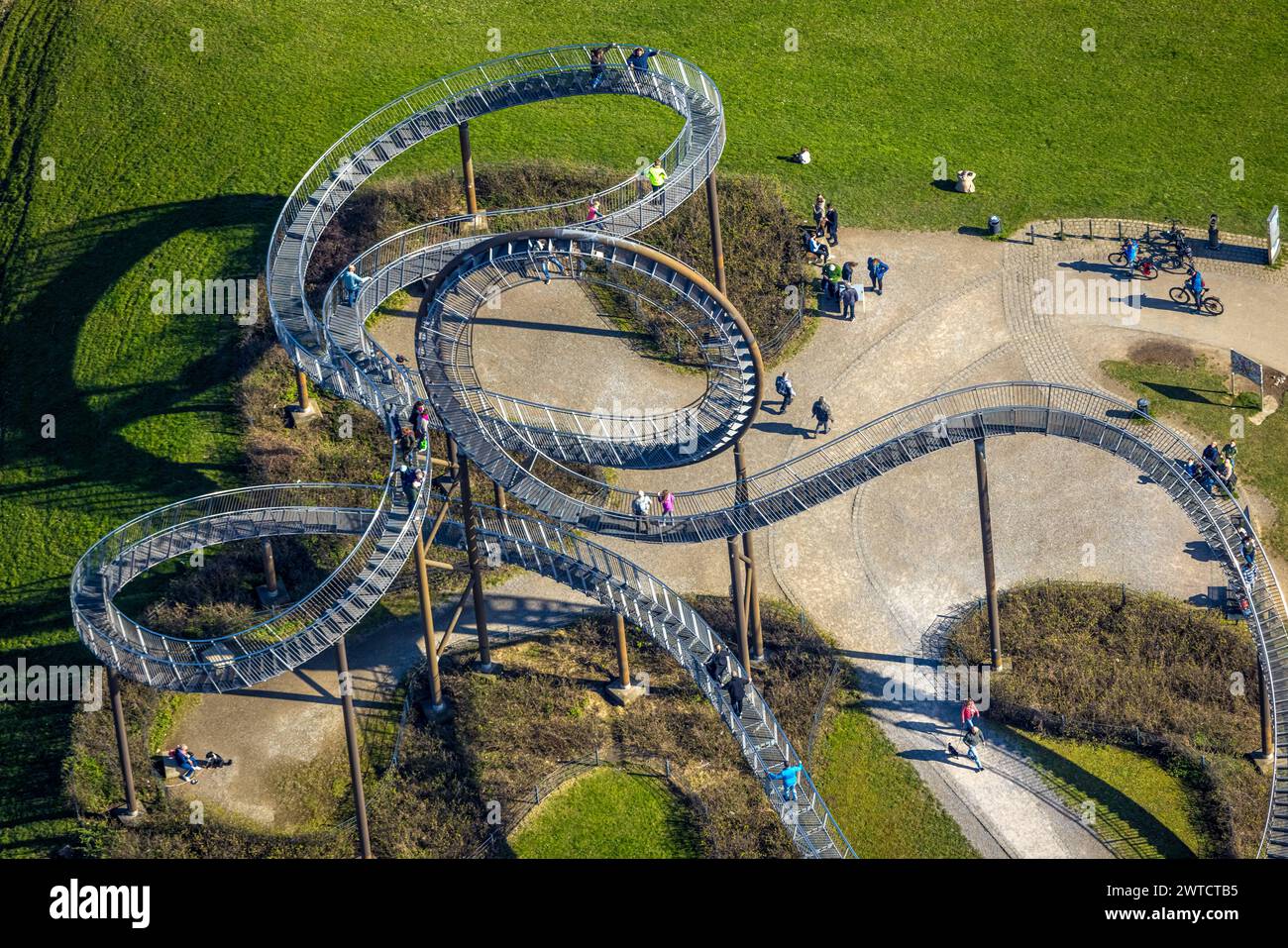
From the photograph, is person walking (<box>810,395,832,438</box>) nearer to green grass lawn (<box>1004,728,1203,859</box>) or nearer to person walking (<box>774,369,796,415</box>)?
person walking (<box>774,369,796,415</box>)

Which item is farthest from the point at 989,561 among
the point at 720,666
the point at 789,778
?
the point at 789,778

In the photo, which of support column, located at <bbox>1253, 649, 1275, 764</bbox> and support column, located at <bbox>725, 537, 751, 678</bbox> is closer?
support column, located at <bbox>1253, 649, 1275, 764</bbox>

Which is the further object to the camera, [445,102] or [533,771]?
[445,102]

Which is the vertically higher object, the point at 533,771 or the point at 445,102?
the point at 445,102

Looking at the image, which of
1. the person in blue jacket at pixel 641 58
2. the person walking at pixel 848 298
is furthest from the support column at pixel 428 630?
the person walking at pixel 848 298

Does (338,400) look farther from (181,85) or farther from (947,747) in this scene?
(947,747)

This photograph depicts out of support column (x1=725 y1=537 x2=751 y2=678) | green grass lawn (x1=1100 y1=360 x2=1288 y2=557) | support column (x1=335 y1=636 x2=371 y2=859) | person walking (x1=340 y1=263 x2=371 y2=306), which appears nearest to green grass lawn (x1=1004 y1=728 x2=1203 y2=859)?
support column (x1=725 y1=537 x2=751 y2=678)
